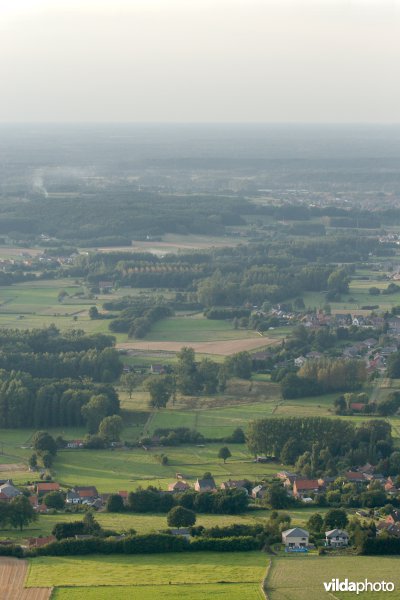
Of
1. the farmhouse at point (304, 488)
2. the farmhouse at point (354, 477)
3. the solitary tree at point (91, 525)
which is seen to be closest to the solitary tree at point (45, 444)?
the farmhouse at point (304, 488)

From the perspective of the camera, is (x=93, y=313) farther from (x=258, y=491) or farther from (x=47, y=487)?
(x=258, y=491)

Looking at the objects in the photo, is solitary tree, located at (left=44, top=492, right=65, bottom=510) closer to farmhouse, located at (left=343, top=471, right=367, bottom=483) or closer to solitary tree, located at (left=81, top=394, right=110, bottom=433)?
farmhouse, located at (left=343, top=471, right=367, bottom=483)

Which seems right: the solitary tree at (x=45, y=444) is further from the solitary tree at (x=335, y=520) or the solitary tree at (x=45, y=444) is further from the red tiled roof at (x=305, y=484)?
the solitary tree at (x=335, y=520)

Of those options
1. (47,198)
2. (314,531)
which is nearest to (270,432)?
(314,531)

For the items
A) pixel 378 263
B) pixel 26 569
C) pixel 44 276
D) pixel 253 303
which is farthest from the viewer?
pixel 378 263

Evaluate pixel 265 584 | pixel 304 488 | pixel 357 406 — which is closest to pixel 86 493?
pixel 304 488

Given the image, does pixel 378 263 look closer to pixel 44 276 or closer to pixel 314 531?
pixel 44 276
